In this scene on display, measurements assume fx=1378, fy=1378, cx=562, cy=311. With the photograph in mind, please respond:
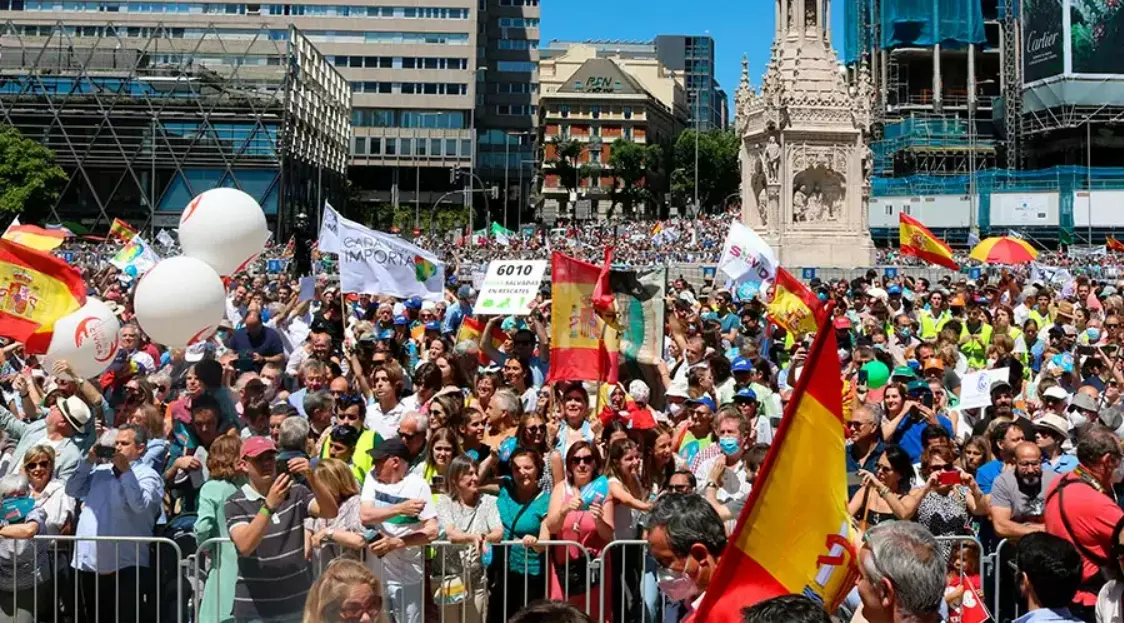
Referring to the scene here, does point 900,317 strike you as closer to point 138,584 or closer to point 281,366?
point 281,366

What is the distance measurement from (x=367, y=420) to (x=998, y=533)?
14.0 ft

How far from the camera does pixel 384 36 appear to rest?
3521 inches

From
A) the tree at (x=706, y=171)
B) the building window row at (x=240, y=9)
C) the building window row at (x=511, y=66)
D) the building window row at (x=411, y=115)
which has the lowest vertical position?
the tree at (x=706, y=171)

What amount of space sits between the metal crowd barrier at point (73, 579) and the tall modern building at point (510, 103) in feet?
299

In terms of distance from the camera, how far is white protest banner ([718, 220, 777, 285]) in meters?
17.8

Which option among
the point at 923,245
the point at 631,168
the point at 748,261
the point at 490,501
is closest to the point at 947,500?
the point at 490,501

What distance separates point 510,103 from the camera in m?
101

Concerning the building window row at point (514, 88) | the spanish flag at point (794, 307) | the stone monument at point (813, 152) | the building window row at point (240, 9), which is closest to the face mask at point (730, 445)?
the spanish flag at point (794, 307)

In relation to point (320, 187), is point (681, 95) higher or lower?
higher

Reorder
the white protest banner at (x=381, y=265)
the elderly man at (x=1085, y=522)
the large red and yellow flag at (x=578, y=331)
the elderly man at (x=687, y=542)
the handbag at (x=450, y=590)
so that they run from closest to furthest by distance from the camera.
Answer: the elderly man at (x=687, y=542) → the elderly man at (x=1085, y=522) → the handbag at (x=450, y=590) → the large red and yellow flag at (x=578, y=331) → the white protest banner at (x=381, y=265)

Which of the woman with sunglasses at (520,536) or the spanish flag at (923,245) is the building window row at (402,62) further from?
the woman with sunglasses at (520,536)

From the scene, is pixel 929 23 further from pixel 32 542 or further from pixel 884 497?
pixel 32 542

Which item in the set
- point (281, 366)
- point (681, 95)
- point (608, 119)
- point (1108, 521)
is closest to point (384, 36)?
point (608, 119)

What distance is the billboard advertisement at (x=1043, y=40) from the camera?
5975 centimetres
